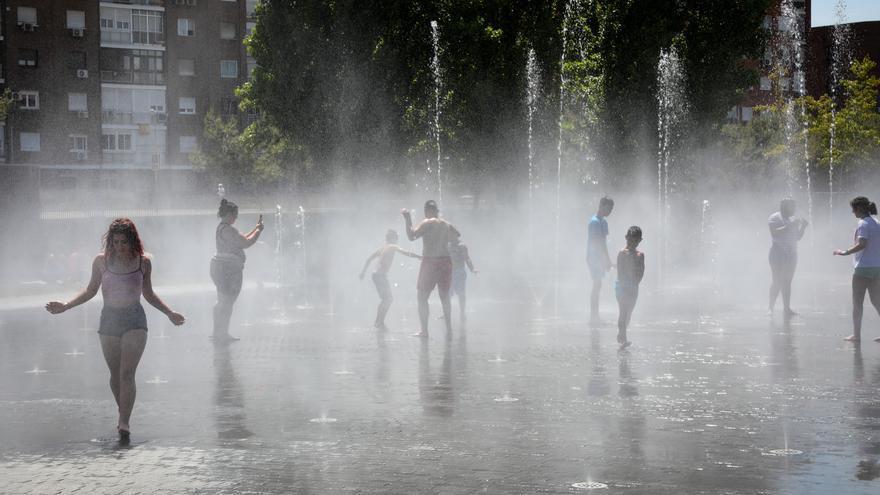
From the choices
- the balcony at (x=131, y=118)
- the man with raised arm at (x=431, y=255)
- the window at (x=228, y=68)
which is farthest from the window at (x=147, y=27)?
the man with raised arm at (x=431, y=255)

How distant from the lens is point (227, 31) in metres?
77.6

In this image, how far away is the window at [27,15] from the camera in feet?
227

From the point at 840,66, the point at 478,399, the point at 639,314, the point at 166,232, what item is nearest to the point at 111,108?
the point at 166,232

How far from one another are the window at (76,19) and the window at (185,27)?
5925 millimetres

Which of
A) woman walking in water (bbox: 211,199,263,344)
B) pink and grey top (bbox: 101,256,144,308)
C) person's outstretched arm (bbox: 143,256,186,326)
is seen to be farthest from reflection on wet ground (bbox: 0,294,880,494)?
pink and grey top (bbox: 101,256,144,308)

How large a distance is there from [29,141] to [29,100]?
2.32m

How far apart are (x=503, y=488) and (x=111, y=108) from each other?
70.4 meters

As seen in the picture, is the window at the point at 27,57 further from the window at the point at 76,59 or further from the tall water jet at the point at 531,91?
the tall water jet at the point at 531,91

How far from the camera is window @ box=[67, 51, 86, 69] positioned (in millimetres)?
71750

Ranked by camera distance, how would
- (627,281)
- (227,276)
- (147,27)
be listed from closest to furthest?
(627,281), (227,276), (147,27)

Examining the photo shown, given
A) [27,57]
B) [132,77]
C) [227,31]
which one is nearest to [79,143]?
[132,77]

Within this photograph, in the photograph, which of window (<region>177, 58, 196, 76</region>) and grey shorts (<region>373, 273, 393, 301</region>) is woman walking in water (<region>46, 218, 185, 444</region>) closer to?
grey shorts (<region>373, 273, 393, 301</region>)

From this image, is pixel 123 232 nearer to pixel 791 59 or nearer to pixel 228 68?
pixel 228 68

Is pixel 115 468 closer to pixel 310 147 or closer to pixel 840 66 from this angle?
pixel 310 147
